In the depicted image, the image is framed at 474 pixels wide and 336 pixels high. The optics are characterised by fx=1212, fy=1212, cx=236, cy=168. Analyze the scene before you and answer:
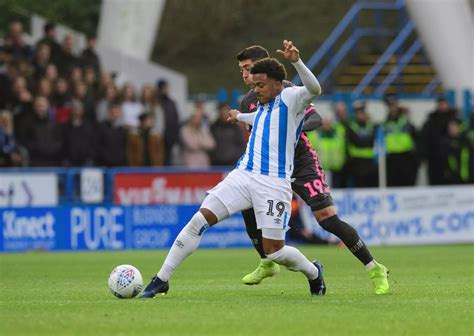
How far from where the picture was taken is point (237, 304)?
9953 mm

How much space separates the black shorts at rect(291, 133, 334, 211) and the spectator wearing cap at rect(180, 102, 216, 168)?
39.0 feet

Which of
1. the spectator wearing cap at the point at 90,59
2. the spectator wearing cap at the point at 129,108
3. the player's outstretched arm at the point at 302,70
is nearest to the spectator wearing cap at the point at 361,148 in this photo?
the spectator wearing cap at the point at 129,108

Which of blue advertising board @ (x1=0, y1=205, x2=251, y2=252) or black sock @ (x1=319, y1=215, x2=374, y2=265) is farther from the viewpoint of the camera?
blue advertising board @ (x1=0, y1=205, x2=251, y2=252)

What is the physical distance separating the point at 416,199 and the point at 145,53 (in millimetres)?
7659

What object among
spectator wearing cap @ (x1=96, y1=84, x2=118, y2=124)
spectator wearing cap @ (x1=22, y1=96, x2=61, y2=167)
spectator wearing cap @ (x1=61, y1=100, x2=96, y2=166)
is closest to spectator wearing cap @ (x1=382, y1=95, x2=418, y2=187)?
spectator wearing cap @ (x1=96, y1=84, x2=118, y2=124)

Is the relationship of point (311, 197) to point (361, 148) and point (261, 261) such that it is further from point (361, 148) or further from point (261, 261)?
point (361, 148)

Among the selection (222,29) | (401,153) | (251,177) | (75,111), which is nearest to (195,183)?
(75,111)

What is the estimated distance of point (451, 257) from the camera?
59.8ft

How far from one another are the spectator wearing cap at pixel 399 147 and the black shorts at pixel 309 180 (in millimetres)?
12463

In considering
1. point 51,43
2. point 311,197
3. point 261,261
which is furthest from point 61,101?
point 311,197

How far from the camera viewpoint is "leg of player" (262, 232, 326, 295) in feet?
34.1

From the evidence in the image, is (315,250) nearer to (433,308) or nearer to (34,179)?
(34,179)

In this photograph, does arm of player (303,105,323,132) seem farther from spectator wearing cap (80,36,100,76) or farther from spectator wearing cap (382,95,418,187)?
spectator wearing cap (80,36,100,76)

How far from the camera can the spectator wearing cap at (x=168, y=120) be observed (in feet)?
77.6
